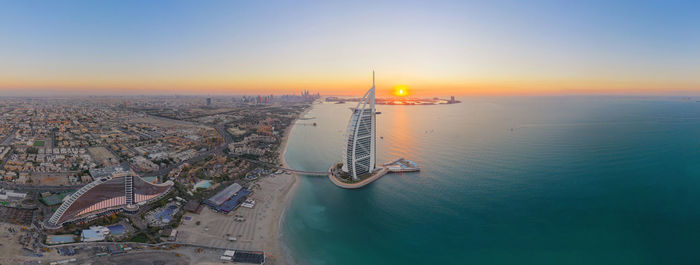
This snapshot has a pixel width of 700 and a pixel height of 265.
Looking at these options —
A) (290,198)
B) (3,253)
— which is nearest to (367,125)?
(290,198)

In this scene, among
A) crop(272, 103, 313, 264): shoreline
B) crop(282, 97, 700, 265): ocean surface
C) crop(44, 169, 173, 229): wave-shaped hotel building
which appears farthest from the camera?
crop(44, 169, 173, 229): wave-shaped hotel building

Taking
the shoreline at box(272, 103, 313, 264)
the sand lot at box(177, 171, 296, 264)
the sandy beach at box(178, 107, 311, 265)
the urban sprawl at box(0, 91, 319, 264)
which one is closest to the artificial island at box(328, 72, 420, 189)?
the shoreline at box(272, 103, 313, 264)

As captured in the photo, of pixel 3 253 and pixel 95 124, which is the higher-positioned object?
pixel 95 124

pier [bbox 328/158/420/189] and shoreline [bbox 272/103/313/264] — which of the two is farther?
pier [bbox 328/158/420/189]

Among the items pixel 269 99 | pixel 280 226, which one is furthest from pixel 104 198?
pixel 269 99

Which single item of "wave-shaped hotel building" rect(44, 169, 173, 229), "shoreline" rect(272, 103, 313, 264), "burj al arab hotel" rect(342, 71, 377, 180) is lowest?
"shoreline" rect(272, 103, 313, 264)

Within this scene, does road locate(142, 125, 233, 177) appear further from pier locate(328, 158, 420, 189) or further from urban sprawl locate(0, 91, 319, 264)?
pier locate(328, 158, 420, 189)

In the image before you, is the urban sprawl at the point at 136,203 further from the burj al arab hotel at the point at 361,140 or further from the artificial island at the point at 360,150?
the burj al arab hotel at the point at 361,140

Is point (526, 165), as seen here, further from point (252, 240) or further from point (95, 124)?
point (95, 124)
